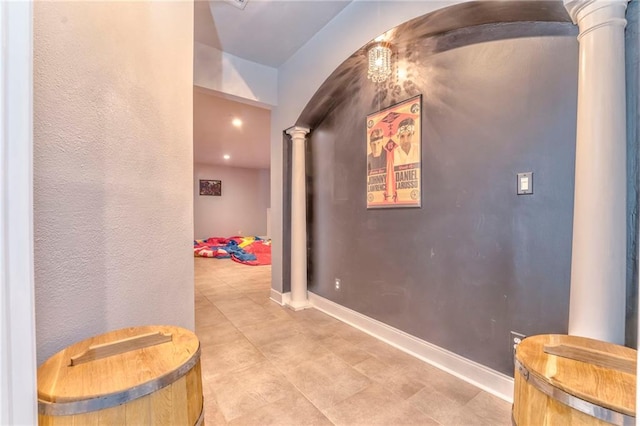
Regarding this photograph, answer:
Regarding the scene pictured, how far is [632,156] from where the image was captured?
3.97ft

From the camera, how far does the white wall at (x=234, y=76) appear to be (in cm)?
270

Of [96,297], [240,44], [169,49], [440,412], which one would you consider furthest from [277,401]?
[240,44]

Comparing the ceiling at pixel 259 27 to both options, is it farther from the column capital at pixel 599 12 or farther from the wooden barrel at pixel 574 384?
the wooden barrel at pixel 574 384

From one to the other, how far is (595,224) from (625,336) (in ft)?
1.70

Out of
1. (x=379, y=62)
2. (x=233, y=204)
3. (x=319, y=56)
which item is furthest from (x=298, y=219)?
(x=233, y=204)

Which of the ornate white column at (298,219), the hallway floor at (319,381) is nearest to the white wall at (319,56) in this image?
the ornate white column at (298,219)

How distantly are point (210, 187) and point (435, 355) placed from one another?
768 centimetres

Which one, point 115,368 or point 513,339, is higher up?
point 115,368

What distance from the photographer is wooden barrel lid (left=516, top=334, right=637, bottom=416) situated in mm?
643

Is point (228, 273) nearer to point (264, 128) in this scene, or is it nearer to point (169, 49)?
point (264, 128)

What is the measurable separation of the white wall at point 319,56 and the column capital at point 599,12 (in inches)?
22.8

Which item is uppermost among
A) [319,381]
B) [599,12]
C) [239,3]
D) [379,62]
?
[239,3]

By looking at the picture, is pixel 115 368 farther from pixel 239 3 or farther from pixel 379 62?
pixel 239 3

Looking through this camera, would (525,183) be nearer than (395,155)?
Yes
